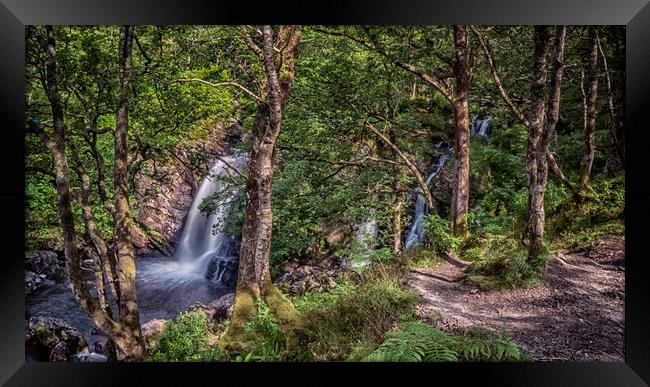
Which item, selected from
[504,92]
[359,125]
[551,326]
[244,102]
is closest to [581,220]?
[551,326]

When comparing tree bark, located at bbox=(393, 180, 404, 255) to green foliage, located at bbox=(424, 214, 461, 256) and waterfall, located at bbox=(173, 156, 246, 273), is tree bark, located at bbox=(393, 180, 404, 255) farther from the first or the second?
waterfall, located at bbox=(173, 156, 246, 273)

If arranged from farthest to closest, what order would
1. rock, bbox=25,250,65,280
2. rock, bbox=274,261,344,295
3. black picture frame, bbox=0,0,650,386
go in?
rock, bbox=274,261,344,295, rock, bbox=25,250,65,280, black picture frame, bbox=0,0,650,386

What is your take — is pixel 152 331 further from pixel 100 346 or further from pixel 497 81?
pixel 497 81

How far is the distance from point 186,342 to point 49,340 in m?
1.22

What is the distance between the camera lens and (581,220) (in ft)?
13.0

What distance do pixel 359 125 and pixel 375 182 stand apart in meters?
0.72

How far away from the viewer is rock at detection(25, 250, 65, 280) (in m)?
3.47

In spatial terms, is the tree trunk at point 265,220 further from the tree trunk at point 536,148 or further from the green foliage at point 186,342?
the tree trunk at point 536,148

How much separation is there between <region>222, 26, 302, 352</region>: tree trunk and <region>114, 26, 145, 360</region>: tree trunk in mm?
839

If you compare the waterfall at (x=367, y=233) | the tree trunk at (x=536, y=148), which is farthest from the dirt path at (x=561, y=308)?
the waterfall at (x=367, y=233)

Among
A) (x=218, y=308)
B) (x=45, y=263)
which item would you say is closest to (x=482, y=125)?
(x=218, y=308)

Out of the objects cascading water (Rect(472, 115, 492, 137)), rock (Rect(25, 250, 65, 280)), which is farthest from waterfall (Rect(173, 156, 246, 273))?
cascading water (Rect(472, 115, 492, 137))
